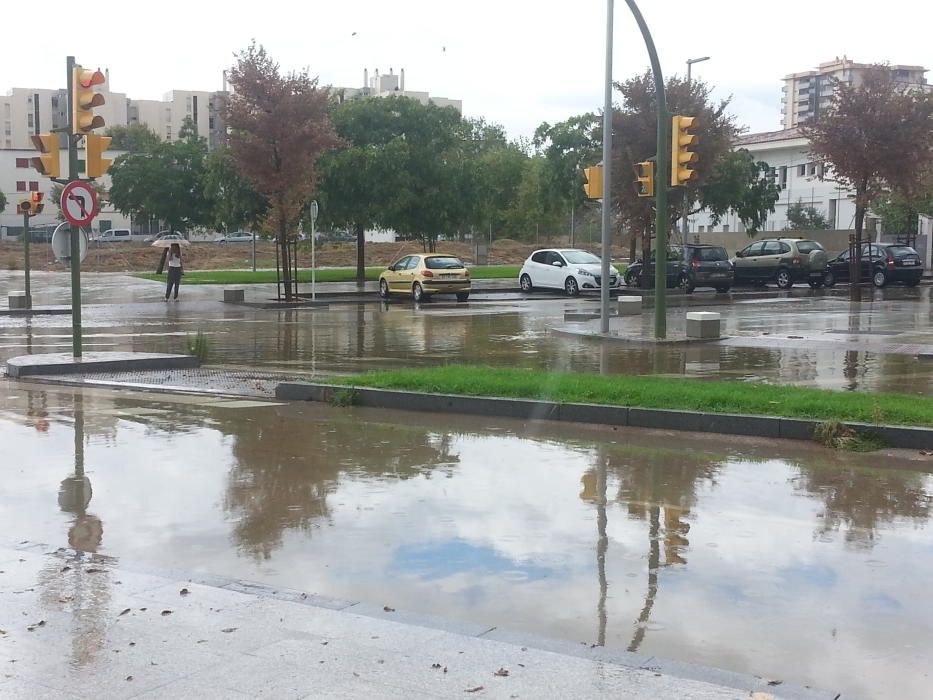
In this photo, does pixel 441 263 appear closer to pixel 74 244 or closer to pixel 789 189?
pixel 74 244

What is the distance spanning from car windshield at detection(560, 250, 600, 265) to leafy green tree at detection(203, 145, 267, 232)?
40.3 ft

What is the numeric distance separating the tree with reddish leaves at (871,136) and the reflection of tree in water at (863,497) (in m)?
26.2

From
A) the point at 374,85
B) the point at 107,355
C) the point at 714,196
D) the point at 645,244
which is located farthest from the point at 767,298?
the point at 374,85

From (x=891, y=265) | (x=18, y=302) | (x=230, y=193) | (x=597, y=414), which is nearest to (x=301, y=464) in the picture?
(x=597, y=414)

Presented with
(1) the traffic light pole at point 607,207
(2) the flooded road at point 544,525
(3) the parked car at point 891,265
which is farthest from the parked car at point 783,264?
(2) the flooded road at point 544,525

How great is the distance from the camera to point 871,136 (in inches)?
1329

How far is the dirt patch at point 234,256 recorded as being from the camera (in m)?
71.0

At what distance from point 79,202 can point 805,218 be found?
59559mm

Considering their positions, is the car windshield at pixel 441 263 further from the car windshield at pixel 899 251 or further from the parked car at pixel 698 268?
the car windshield at pixel 899 251

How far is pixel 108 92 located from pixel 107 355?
157 m

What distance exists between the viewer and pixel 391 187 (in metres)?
43.6

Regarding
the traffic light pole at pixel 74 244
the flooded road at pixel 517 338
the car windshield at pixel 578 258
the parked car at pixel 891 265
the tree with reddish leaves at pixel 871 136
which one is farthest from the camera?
the parked car at pixel 891 265

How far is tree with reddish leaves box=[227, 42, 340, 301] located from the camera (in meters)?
34.1

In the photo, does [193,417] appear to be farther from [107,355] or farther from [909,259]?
[909,259]
